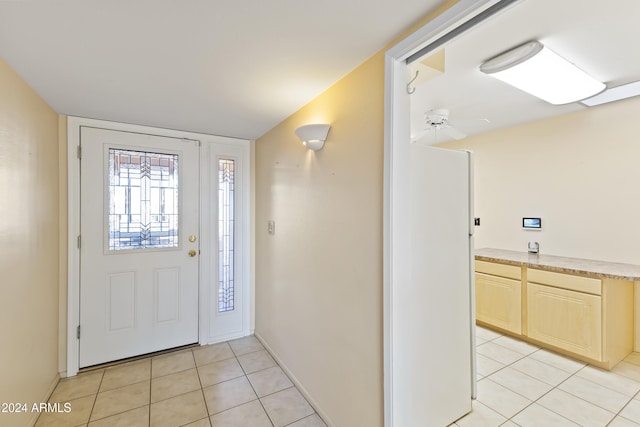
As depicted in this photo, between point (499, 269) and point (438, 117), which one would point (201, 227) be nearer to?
point (438, 117)

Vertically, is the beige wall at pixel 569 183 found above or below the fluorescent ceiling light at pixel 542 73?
below

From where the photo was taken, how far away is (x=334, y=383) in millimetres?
1825

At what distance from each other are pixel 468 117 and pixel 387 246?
225 cm

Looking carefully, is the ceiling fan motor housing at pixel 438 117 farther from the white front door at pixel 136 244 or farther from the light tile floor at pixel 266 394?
the white front door at pixel 136 244

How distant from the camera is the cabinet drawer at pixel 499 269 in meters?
2.94

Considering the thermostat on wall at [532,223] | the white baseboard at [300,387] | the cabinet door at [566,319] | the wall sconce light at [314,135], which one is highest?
the wall sconce light at [314,135]

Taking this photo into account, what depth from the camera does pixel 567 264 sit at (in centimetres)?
266

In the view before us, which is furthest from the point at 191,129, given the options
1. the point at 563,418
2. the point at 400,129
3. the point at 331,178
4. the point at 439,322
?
the point at 563,418

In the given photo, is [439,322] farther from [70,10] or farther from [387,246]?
[70,10]

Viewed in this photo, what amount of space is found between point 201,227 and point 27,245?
4.35ft

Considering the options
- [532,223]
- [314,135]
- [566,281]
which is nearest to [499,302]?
[566,281]

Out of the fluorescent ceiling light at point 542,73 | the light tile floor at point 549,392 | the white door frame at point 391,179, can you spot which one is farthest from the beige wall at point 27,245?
the fluorescent ceiling light at point 542,73

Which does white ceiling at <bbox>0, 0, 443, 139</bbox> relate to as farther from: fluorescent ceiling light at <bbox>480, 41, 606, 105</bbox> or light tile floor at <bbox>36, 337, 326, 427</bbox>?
light tile floor at <bbox>36, 337, 326, 427</bbox>

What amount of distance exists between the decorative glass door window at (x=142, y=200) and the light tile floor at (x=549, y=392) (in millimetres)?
2893
